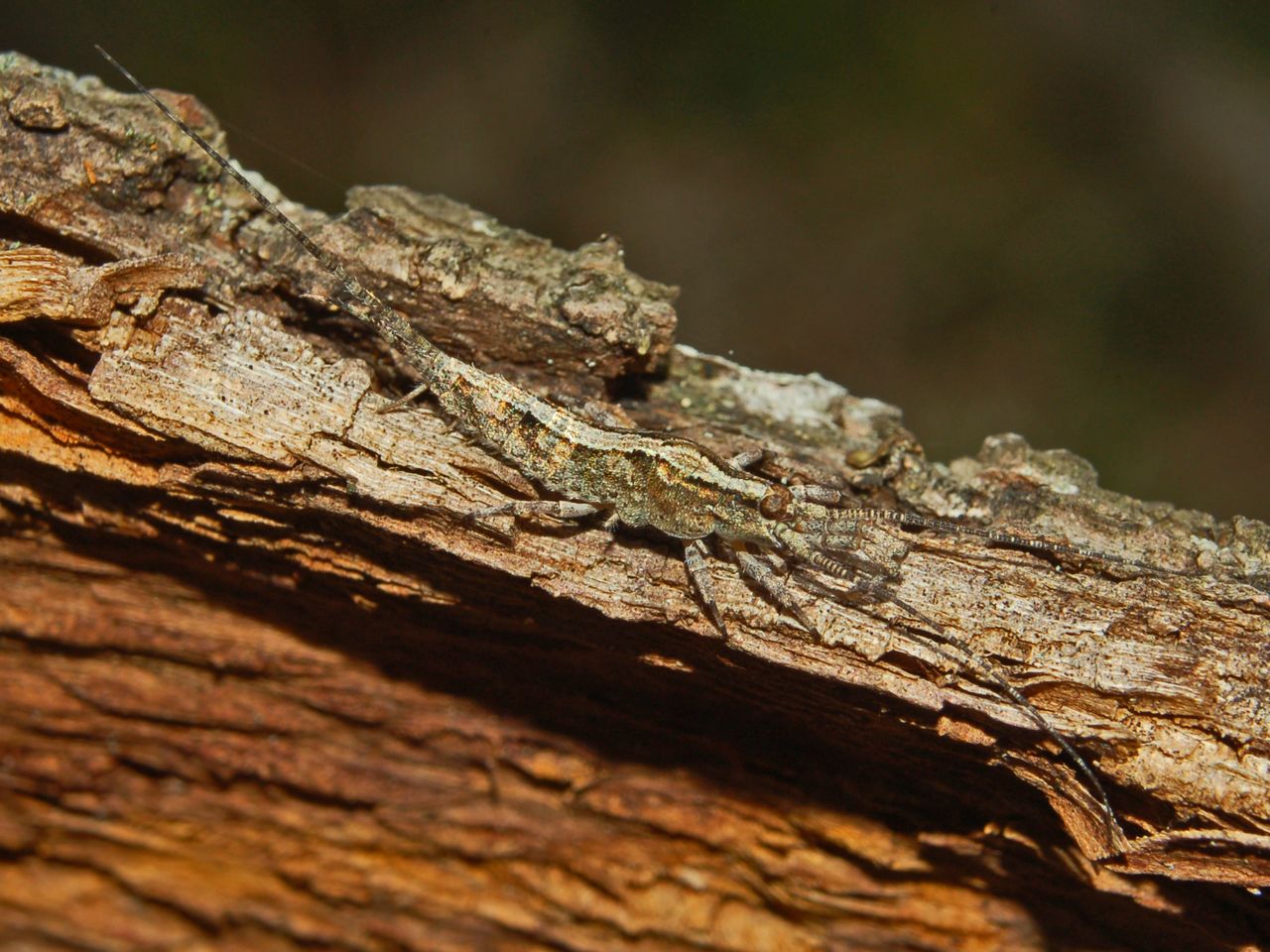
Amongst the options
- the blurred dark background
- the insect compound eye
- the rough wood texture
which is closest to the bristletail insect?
the insect compound eye

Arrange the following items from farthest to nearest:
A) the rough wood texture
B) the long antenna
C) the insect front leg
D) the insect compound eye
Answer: the insect compound eye, the long antenna, the insect front leg, the rough wood texture

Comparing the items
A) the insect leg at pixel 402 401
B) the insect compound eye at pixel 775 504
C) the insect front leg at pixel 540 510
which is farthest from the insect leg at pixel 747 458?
the insect leg at pixel 402 401

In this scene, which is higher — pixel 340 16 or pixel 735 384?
pixel 340 16

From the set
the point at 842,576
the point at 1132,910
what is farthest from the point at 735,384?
the point at 1132,910

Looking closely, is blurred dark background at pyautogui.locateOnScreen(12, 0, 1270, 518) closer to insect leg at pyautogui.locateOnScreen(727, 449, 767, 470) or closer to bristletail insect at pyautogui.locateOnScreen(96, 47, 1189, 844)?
insect leg at pyautogui.locateOnScreen(727, 449, 767, 470)

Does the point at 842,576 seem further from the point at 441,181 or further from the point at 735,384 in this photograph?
the point at 441,181

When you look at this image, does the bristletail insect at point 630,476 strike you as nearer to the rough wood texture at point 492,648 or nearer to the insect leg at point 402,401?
the insect leg at point 402,401

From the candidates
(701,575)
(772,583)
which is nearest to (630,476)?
(701,575)
